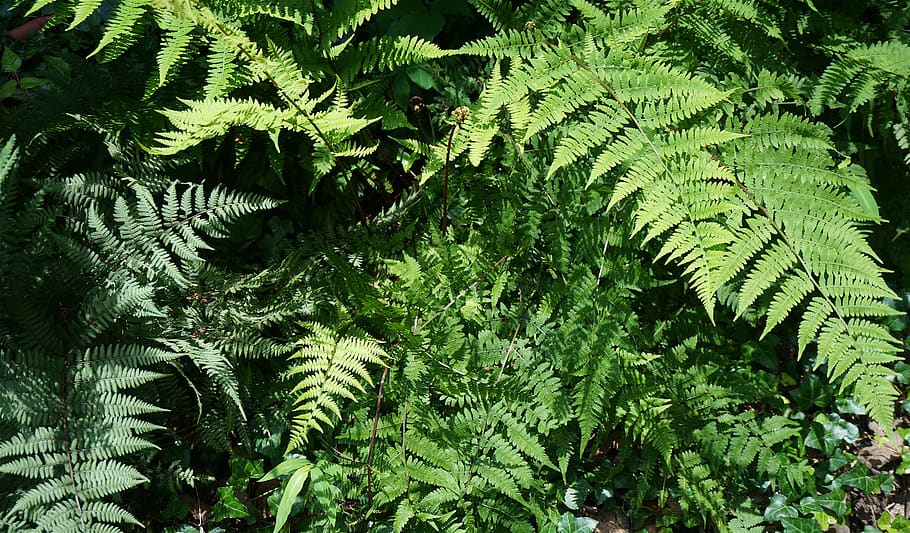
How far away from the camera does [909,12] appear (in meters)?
2.71

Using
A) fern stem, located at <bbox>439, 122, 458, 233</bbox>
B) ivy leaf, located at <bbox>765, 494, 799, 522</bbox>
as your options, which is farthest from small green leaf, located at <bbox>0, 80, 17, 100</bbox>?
ivy leaf, located at <bbox>765, 494, 799, 522</bbox>

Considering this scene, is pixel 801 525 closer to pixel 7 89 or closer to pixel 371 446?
pixel 371 446

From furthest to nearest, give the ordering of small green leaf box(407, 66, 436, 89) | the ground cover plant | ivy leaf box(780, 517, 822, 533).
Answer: small green leaf box(407, 66, 436, 89)
ivy leaf box(780, 517, 822, 533)
the ground cover plant

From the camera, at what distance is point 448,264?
2.71 m

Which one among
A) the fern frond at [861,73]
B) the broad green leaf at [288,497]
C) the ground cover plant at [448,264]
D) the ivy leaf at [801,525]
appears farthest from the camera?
the ivy leaf at [801,525]

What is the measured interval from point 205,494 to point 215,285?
983mm

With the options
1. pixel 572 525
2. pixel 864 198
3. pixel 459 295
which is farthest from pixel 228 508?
pixel 864 198

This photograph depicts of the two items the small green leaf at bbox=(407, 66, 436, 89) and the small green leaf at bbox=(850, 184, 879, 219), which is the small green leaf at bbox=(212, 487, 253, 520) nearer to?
the small green leaf at bbox=(407, 66, 436, 89)

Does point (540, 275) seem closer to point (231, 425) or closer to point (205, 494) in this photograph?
point (231, 425)

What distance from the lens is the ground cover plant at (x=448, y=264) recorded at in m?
2.25

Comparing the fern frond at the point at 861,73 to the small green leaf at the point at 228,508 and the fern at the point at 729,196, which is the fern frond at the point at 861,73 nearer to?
the fern at the point at 729,196

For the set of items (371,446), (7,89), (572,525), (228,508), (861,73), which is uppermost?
(861,73)

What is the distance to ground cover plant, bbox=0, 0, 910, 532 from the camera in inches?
88.4

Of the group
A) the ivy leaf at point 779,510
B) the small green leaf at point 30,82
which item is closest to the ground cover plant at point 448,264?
the ivy leaf at point 779,510
